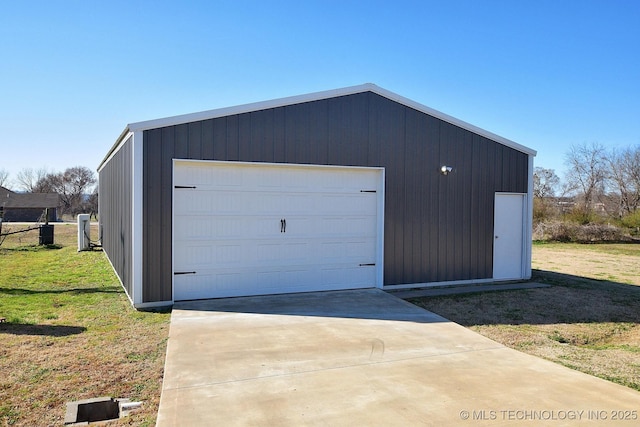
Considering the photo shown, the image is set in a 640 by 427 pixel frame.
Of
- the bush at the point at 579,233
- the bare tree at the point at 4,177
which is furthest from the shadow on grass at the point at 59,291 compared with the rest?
the bare tree at the point at 4,177

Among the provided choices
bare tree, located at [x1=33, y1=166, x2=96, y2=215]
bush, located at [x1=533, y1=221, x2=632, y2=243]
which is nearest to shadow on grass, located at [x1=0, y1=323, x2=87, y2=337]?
bush, located at [x1=533, y1=221, x2=632, y2=243]

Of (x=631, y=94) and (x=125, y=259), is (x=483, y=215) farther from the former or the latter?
(x=631, y=94)

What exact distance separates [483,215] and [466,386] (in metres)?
5.49

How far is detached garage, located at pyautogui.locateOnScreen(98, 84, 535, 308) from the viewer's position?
6.08 m

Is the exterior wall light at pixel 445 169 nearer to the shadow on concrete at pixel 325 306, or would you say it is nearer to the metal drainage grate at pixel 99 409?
the shadow on concrete at pixel 325 306

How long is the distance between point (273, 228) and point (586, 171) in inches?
1289

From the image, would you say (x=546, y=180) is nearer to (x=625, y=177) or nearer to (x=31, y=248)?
(x=625, y=177)

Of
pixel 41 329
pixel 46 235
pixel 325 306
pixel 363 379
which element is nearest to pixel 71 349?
pixel 41 329

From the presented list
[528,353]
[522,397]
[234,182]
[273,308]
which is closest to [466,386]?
[522,397]

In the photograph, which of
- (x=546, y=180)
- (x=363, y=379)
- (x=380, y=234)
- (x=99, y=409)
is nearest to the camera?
(x=99, y=409)

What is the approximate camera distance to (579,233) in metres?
18.6

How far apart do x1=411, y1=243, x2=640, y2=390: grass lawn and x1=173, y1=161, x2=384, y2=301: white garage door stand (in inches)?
59.3

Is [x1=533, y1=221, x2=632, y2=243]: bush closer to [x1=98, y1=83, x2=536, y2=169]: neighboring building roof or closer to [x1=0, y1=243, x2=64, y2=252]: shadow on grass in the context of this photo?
[x1=98, y1=83, x2=536, y2=169]: neighboring building roof

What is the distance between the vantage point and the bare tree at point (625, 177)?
2761 cm
